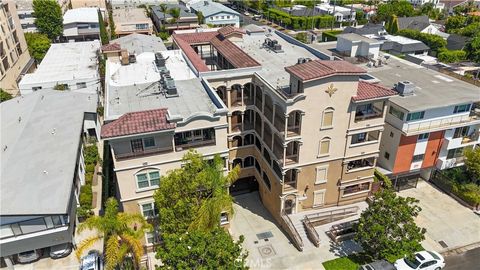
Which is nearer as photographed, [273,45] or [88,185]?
[88,185]

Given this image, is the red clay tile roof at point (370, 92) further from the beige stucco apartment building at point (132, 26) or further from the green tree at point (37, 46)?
the beige stucco apartment building at point (132, 26)

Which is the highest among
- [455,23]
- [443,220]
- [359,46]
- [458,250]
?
[359,46]

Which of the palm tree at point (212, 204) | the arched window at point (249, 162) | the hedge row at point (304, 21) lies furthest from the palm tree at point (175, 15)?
the palm tree at point (212, 204)

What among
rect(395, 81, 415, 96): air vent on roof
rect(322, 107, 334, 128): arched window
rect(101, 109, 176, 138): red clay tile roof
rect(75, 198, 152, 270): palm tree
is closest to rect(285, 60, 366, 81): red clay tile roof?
rect(322, 107, 334, 128): arched window

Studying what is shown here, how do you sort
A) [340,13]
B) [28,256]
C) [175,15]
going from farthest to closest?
[340,13], [175,15], [28,256]

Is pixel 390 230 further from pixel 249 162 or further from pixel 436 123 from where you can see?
pixel 249 162

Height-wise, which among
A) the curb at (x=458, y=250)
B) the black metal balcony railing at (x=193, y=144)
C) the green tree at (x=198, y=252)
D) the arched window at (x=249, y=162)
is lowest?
the curb at (x=458, y=250)

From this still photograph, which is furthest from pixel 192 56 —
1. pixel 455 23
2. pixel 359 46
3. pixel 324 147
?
pixel 455 23
